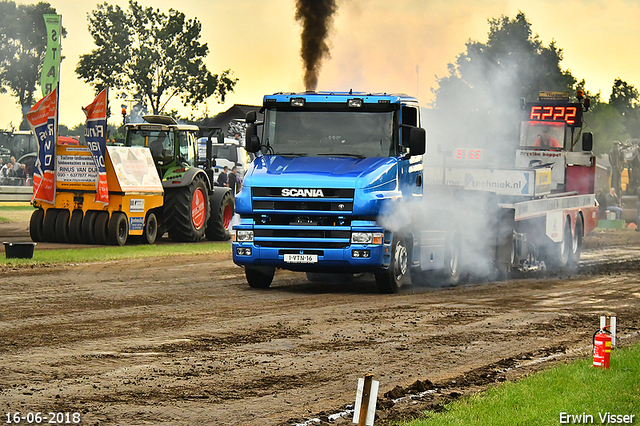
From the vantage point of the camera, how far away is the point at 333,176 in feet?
45.2

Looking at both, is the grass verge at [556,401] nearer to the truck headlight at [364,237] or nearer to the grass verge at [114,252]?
the truck headlight at [364,237]

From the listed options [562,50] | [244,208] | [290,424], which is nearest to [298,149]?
[244,208]

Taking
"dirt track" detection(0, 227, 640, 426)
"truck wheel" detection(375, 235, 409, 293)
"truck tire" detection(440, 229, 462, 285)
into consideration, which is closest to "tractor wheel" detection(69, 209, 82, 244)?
"dirt track" detection(0, 227, 640, 426)

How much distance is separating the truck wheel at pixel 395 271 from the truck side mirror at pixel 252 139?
270cm

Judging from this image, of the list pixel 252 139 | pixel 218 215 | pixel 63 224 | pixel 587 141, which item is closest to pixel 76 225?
pixel 63 224

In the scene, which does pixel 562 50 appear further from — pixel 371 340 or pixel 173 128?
pixel 371 340

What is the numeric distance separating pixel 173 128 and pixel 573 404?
1905 cm

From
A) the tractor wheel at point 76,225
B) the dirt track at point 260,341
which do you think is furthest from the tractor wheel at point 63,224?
the dirt track at point 260,341

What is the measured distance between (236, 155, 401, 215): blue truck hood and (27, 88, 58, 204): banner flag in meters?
9.99

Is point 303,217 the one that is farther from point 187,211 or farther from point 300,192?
point 187,211

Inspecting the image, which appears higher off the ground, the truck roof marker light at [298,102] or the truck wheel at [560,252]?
the truck roof marker light at [298,102]

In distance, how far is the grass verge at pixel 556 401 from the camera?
684 centimetres

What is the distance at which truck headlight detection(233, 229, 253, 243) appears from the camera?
14212mm

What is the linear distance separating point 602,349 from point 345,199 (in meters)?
5.80
